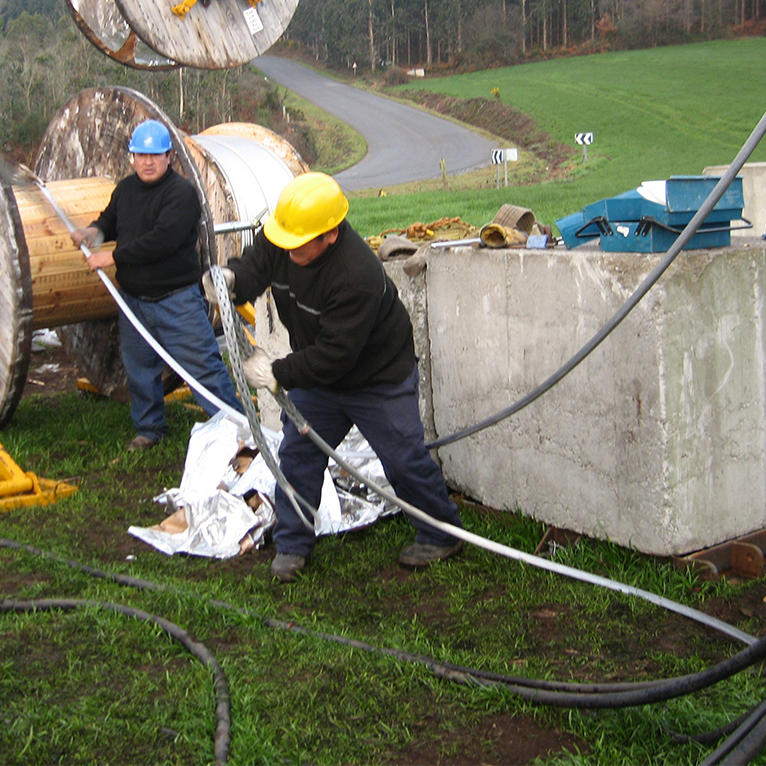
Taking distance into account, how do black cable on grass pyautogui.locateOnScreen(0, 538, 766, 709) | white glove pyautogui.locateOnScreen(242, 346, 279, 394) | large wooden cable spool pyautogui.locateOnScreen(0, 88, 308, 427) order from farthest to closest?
large wooden cable spool pyautogui.locateOnScreen(0, 88, 308, 427), white glove pyautogui.locateOnScreen(242, 346, 279, 394), black cable on grass pyautogui.locateOnScreen(0, 538, 766, 709)

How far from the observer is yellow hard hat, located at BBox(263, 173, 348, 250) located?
4035mm

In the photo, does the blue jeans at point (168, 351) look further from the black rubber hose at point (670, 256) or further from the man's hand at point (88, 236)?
the black rubber hose at point (670, 256)

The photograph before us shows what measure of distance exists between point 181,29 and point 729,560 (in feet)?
16.2

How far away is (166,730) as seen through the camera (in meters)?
3.16

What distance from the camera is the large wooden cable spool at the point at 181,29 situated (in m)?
6.24

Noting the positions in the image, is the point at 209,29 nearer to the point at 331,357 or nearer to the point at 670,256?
the point at 331,357

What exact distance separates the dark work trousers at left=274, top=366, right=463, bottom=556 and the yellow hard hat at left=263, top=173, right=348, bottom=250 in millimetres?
822

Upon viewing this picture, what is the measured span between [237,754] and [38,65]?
41.1 m

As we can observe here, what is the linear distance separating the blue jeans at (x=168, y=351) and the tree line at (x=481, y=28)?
70989mm

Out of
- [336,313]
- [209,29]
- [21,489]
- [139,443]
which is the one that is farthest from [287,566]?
[209,29]

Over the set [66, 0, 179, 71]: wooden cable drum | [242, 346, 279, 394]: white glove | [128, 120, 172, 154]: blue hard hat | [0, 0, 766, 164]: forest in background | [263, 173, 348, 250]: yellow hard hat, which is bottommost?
[242, 346, 279, 394]: white glove

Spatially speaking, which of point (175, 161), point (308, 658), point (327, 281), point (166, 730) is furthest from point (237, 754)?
point (175, 161)

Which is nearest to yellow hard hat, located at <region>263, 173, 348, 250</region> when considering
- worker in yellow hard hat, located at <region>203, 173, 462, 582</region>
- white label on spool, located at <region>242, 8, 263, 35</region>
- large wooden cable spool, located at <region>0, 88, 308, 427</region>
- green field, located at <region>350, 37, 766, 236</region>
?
worker in yellow hard hat, located at <region>203, 173, 462, 582</region>

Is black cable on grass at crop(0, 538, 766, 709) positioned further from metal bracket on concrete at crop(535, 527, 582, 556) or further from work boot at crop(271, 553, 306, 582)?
metal bracket on concrete at crop(535, 527, 582, 556)
